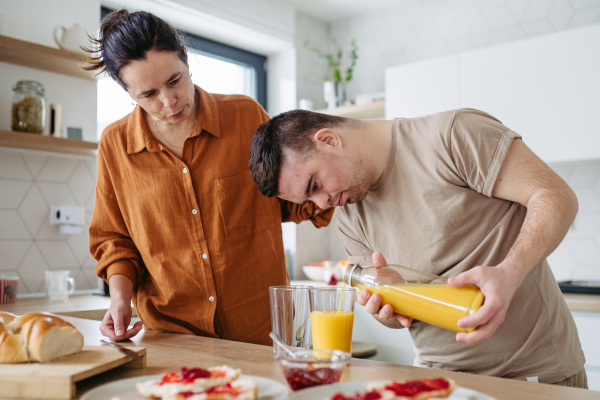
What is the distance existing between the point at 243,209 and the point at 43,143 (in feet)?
4.27

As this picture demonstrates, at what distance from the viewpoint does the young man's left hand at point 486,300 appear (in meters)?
0.84

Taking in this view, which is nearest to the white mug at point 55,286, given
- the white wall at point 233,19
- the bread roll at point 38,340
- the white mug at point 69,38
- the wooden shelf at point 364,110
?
the white mug at point 69,38

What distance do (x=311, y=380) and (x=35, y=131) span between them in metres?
2.02

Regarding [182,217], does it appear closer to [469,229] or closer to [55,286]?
[469,229]

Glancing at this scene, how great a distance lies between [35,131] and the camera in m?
2.33

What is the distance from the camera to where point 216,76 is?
3.58 m

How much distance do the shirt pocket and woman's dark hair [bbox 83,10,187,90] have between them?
1.25 ft

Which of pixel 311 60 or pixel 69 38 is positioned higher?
pixel 311 60

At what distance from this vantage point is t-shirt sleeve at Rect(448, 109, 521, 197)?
1.07 meters

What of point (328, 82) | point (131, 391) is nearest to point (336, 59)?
point (328, 82)

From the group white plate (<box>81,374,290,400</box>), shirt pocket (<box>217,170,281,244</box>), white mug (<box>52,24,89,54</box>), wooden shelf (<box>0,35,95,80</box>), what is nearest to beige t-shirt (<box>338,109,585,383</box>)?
shirt pocket (<box>217,170,281,244</box>)

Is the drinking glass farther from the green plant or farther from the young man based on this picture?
the green plant

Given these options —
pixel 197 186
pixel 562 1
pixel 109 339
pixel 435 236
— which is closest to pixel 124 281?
pixel 109 339

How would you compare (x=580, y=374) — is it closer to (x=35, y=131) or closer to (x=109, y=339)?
(x=109, y=339)
